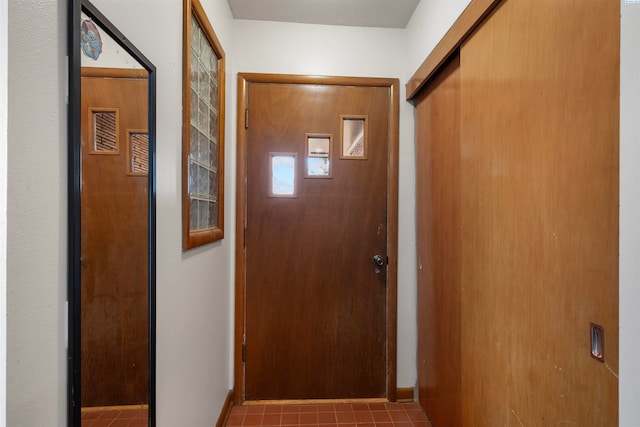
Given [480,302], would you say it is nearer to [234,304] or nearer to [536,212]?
[536,212]

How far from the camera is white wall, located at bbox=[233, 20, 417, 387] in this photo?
2135mm

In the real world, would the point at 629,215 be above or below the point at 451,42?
below

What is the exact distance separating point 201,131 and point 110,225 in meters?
0.81

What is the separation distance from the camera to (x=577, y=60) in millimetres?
849

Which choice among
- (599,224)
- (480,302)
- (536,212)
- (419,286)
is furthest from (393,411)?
(599,224)

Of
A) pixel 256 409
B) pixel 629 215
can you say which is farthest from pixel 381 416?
pixel 629 215

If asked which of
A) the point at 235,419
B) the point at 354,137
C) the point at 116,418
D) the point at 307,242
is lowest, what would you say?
the point at 235,419

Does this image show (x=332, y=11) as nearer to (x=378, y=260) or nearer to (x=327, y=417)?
(x=378, y=260)

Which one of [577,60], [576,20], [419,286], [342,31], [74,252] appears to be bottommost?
[419,286]

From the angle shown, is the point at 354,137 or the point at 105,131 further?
the point at 354,137

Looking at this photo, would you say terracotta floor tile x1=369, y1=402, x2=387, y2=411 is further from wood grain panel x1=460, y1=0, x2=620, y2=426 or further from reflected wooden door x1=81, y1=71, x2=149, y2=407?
reflected wooden door x1=81, y1=71, x2=149, y2=407

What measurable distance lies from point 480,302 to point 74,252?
1.31 metres

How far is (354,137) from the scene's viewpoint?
7.15ft

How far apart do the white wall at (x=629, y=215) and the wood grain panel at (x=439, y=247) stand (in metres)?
0.85
